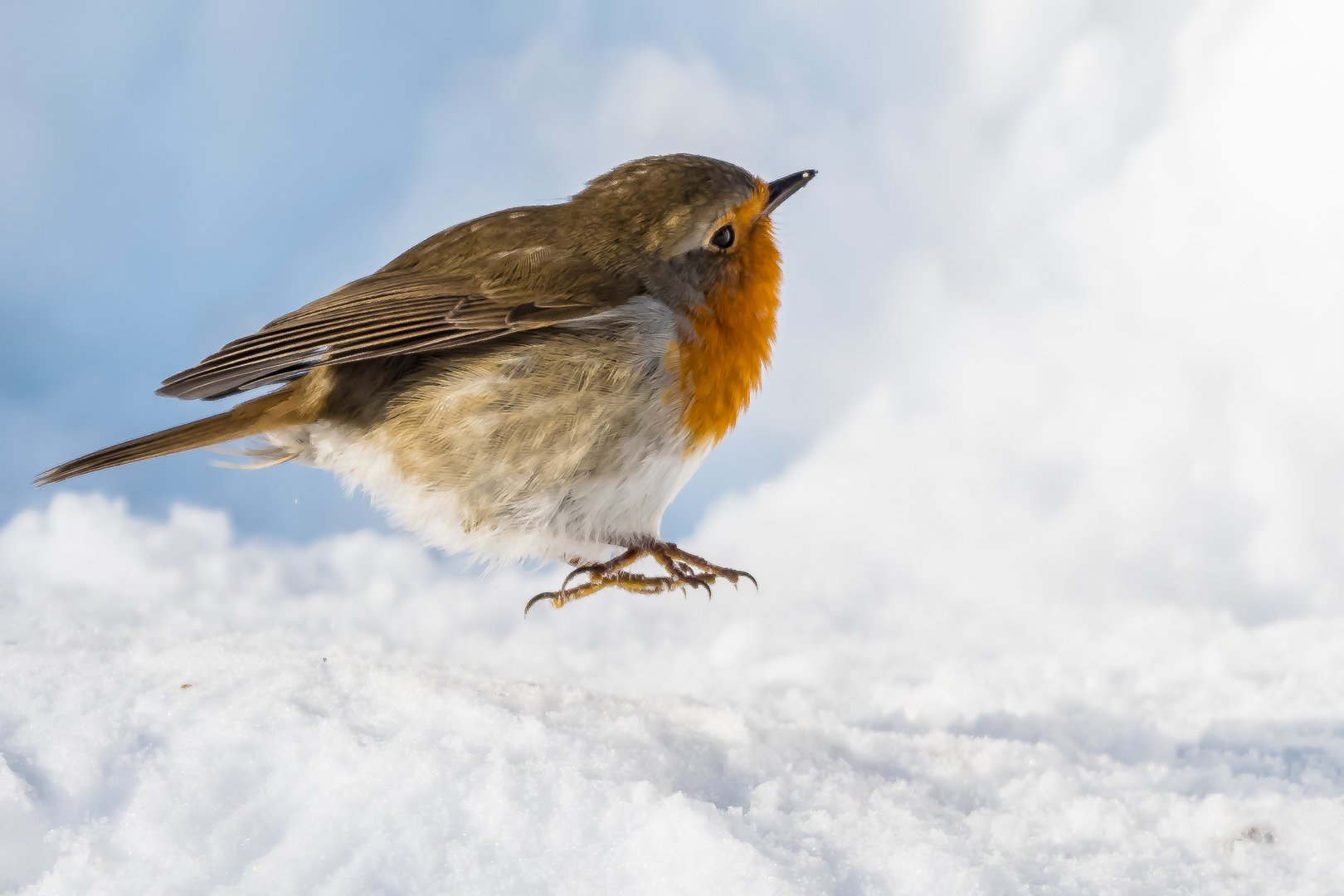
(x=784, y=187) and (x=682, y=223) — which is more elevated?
(x=784, y=187)

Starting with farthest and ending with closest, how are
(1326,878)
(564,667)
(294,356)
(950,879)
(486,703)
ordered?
(564,667), (486,703), (294,356), (1326,878), (950,879)

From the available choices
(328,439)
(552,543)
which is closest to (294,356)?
(328,439)

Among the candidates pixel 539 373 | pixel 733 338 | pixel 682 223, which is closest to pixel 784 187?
pixel 682 223

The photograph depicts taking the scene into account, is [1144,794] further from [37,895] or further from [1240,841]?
[37,895]

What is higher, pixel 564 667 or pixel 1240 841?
pixel 564 667

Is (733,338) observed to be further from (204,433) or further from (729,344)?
(204,433)
